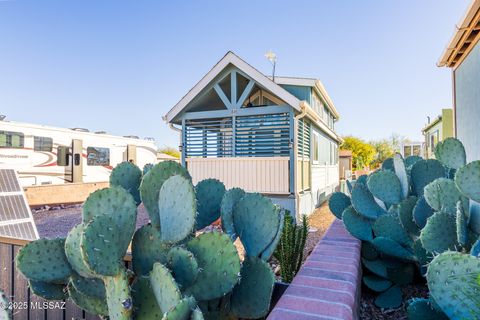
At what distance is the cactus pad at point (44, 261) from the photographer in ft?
4.66

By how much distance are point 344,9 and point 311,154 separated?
4.99 metres

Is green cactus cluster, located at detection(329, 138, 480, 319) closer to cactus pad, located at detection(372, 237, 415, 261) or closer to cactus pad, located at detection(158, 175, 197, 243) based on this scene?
cactus pad, located at detection(372, 237, 415, 261)

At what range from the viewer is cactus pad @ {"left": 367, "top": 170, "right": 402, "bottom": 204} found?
2.62 meters

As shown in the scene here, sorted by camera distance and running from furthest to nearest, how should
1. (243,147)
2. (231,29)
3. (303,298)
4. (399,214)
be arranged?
(231,29)
(243,147)
(399,214)
(303,298)

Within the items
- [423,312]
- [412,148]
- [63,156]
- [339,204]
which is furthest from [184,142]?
[412,148]

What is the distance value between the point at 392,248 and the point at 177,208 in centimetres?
190

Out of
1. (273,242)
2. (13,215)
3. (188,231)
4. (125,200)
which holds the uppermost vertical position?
(125,200)

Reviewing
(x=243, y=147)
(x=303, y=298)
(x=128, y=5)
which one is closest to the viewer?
(x=303, y=298)

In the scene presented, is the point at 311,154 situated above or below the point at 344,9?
below

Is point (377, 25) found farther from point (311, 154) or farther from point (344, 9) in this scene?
point (311, 154)

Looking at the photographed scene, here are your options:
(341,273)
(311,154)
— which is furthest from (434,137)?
(341,273)

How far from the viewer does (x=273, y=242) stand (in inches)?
67.1

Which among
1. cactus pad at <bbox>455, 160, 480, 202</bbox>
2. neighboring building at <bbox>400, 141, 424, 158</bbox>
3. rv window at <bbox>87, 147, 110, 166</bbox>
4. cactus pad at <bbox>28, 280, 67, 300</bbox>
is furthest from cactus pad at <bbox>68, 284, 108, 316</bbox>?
neighboring building at <bbox>400, 141, 424, 158</bbox>

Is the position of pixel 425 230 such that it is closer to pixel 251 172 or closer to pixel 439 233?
pixel 439 233
